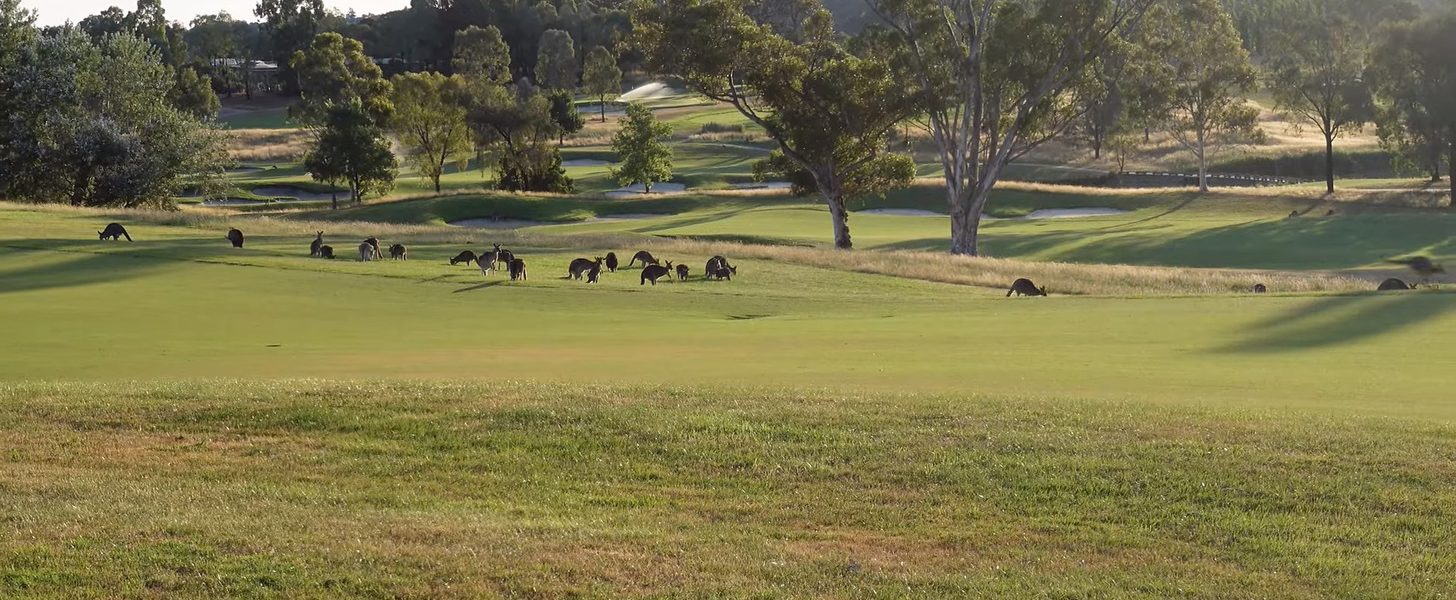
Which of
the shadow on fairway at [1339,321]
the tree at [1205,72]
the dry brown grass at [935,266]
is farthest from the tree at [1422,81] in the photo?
the shadow on fairway at [1339,321]

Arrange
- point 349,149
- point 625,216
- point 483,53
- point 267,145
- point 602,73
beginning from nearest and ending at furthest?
point 349,149
point 625,216
point 267,145
point 483,53
point 602,73

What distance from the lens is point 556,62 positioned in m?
146

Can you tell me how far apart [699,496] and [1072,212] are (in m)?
66.9

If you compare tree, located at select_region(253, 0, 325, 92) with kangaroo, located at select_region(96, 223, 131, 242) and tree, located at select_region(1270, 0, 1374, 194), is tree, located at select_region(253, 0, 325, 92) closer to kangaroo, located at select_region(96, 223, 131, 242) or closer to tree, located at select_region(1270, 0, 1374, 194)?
tree, located at select_region(1270, 0, 1374, 194)

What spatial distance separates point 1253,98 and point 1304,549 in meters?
153

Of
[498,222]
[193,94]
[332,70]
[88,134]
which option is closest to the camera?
[88,134]

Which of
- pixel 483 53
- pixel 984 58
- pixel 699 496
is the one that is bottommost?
pixel 699 496

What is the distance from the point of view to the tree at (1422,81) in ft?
224

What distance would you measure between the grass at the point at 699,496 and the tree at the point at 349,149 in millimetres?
62710

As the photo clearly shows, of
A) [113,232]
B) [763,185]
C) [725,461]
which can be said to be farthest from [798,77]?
[725,461]

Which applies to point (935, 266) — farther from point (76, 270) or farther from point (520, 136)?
point (520, 136)

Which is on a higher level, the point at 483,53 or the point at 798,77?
the point at 483,53

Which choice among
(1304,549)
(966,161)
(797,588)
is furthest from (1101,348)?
(966,161)

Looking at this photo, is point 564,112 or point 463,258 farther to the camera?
point 564,112
